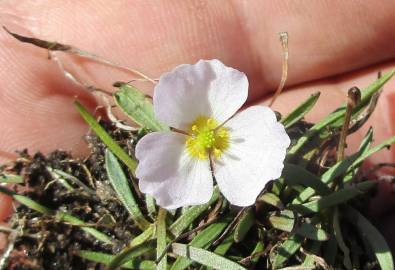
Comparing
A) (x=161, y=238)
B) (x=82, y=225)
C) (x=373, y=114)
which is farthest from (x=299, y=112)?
(x=373, y=114)

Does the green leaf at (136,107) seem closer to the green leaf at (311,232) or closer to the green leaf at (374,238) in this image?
the green leaf at (311,232)

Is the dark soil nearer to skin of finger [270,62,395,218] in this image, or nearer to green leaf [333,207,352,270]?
green leaf [333,207,352,270]

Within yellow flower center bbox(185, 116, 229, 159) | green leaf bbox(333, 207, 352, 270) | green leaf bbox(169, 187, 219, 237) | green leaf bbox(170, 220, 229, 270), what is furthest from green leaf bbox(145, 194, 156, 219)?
green leaf bbox(333, 207, 352, 270)

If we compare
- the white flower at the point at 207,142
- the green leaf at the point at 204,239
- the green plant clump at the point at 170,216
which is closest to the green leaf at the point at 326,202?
the green plant clump at the point at 170,216

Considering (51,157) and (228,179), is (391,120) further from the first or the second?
(51,157)

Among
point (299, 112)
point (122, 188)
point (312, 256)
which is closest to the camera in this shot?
point (312, 256)

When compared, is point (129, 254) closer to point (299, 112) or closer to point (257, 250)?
point (257, 250)

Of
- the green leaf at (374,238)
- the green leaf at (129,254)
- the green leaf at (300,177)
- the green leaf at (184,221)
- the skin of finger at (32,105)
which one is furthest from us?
the skin of finger at (32,105)
